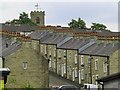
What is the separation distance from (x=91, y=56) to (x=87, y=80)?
3.07m

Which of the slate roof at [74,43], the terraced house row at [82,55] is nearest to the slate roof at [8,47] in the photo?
the terraced house row at [82,55]

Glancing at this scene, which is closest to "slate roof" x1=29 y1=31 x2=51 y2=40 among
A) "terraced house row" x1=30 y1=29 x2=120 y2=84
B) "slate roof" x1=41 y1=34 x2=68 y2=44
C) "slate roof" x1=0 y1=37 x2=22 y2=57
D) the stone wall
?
"slate roof" x1=41 y1=34 x2=68 y2=44

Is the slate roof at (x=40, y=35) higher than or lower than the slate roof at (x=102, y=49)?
higher

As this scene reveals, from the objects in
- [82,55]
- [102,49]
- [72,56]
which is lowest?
[72,56]

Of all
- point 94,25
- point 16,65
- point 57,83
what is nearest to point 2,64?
point 16,65

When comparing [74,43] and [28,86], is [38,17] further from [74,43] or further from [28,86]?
[28,86]

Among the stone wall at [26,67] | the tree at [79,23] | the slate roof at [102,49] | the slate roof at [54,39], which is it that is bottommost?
the stone wall at [26,67]

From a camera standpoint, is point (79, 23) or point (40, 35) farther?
point (79, 23)

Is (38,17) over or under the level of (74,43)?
over

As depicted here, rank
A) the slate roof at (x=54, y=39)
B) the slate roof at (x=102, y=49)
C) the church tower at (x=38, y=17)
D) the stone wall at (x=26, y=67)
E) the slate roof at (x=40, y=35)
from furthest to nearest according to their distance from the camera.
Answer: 1. the church tower at (x=38, y=17)
2. the slate roof at (x=40, y=35)
3. the slate roof at (x=54, y=39)
4. the slate roof at (x=102, y=49)
5. the stone wall at (x=26, y=67)

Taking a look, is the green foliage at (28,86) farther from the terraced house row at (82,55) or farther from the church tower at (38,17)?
the church tower at (38,17)

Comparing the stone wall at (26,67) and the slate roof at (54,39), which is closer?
the stone wall at (26,67)

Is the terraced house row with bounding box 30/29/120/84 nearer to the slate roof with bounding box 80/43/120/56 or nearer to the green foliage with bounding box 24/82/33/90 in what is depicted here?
the slate roof with bounding box 80/43/120/56

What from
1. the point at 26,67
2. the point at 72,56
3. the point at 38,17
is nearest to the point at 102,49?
the point at 72,56
